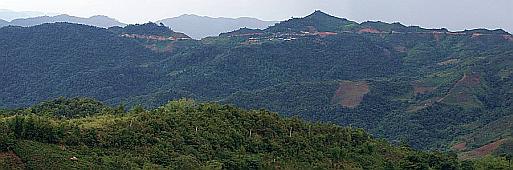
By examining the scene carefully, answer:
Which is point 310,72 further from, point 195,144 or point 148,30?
point 195,144

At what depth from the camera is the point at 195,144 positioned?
32375 millimetres

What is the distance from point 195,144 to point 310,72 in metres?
102

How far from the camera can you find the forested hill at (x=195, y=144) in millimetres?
27484

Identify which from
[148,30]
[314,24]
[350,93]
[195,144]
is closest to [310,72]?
[350,93]

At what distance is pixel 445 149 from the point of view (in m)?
69.1

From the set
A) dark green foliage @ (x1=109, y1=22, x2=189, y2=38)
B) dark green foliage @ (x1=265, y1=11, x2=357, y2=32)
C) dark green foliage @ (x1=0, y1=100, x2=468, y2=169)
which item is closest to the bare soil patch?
dark green foliage @ (x1=0, y1=100, x2=468, y2=169)

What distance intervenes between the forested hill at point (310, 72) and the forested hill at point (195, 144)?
2795cm

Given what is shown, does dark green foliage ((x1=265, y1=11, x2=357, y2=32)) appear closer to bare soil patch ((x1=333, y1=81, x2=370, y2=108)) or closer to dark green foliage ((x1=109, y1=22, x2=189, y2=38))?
dark green foliage ((x1=109, y1=22, x2=189, y2=38))

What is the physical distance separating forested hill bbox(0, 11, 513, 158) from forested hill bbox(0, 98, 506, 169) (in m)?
28.0

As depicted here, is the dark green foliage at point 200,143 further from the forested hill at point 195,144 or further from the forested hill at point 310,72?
the forested hill at point 310,72

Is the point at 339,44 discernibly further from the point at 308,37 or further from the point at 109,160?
the point at 109,160

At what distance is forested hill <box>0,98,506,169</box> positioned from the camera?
27.5 m

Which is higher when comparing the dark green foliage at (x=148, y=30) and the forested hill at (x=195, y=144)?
the forested hill at (x=195, y=144)

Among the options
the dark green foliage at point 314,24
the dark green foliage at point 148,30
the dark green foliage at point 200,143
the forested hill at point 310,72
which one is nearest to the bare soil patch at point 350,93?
the forested hill at point 310,72
